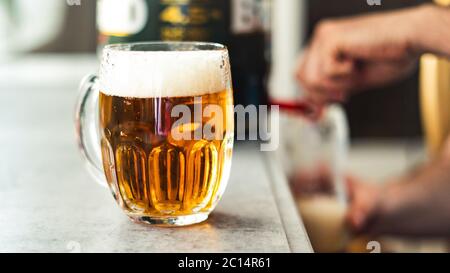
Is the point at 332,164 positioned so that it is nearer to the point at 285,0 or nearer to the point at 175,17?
the point at 175,17

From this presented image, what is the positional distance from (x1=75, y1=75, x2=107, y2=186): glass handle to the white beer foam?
66mm

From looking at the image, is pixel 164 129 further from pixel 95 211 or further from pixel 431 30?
pixel 431 30

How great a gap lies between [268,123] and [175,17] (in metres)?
0.23

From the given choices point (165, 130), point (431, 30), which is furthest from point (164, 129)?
point (431, 30)

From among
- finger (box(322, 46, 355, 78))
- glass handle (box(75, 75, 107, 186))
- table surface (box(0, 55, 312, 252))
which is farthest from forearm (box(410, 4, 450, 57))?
glass handle (box(75, 75, 107, 186))

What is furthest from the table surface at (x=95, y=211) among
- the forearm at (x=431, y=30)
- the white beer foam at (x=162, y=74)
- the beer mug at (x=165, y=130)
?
the forearm at (x=431, y=30)

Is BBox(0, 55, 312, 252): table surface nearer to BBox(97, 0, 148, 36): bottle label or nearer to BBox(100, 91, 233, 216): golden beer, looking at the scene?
BBox(100, 91, 233, 216): golden beer

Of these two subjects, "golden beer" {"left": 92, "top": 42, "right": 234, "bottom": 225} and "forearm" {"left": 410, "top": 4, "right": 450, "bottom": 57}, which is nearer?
"golden beer" {"left": 92, "top": 42, "right": 234, "bottom": 225}

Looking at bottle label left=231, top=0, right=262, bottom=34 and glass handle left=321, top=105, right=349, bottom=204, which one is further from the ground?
bottle label left=231, top=0, right=262, bottom=34

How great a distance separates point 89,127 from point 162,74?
0.49ft

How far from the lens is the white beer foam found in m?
0.64

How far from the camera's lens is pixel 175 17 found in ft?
3.21

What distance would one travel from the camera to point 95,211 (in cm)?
73
